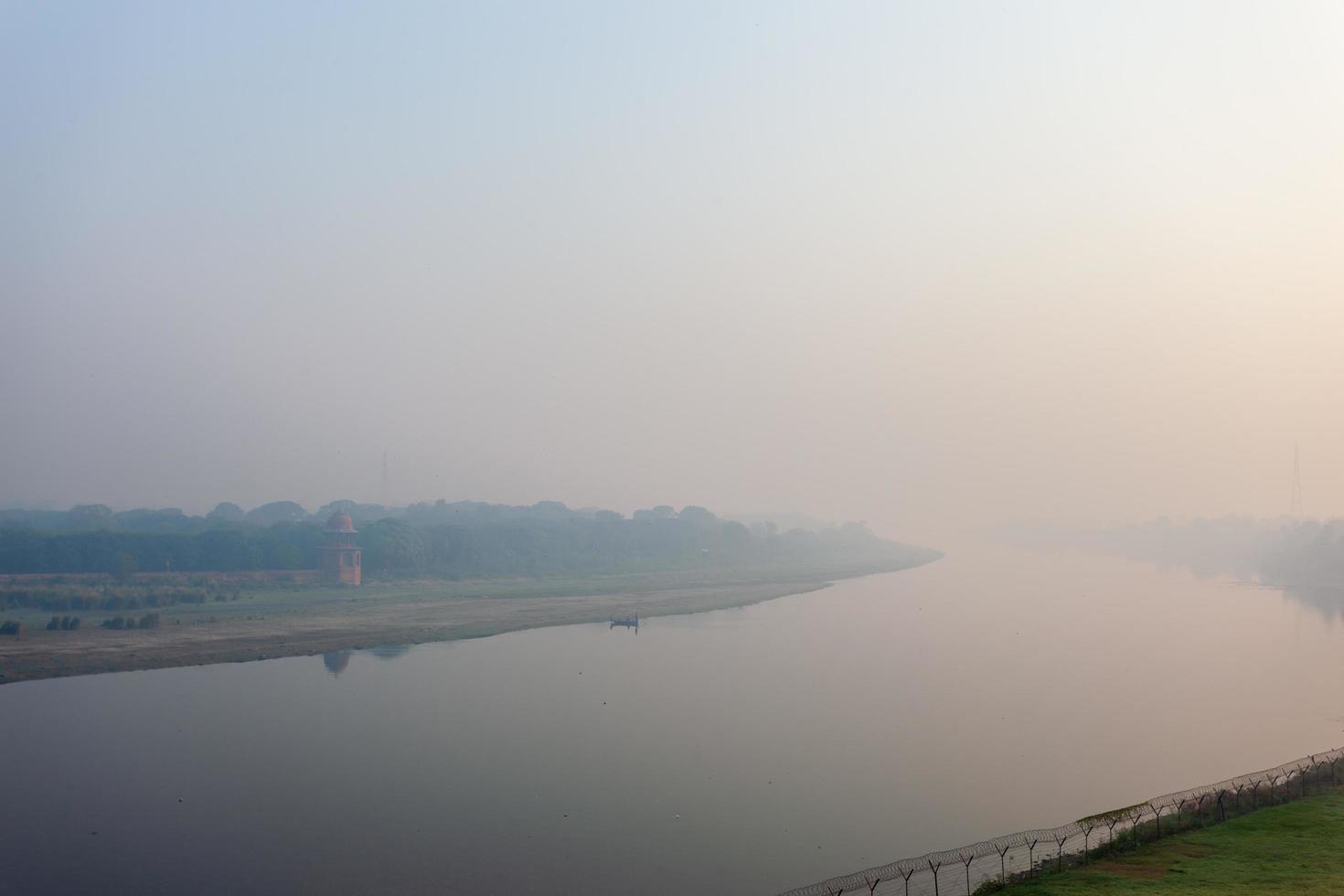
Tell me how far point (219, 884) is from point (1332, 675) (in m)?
A: 32.2

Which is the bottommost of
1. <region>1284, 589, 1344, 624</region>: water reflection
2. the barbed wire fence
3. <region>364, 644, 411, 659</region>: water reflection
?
<region>1284, 589, 1344, 624</region>: water reflection

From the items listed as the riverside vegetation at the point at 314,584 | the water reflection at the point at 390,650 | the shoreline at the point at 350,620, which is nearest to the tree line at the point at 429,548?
the riverside vegetation at the point at 314,584

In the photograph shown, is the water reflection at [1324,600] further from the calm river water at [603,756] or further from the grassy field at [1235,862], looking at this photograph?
the grassy field at [1235,862]

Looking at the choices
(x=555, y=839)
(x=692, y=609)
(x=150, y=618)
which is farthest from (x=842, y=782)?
(x=692, y=609)

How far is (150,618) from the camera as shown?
117ft

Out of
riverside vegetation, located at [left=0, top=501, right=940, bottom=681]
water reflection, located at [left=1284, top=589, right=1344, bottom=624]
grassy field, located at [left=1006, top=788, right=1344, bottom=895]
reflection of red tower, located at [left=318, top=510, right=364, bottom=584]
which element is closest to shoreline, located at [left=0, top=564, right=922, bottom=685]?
riverside vegetation, located at [left=0, top=501, right=940, bottom=681]

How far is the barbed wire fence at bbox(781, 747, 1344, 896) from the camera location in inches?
553

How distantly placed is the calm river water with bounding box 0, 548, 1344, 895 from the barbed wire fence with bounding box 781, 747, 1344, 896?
680 mm

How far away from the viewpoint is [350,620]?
4044 cm

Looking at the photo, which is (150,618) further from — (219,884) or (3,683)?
(219,884)

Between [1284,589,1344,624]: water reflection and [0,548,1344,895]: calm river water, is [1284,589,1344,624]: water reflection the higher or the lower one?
the lower one

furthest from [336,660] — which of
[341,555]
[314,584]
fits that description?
[341,555]

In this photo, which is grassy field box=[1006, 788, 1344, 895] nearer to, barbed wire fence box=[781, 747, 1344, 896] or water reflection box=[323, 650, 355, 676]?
barbed wire fence box=[781, 747, 1344, 896]

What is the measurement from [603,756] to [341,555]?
38.3 meters
